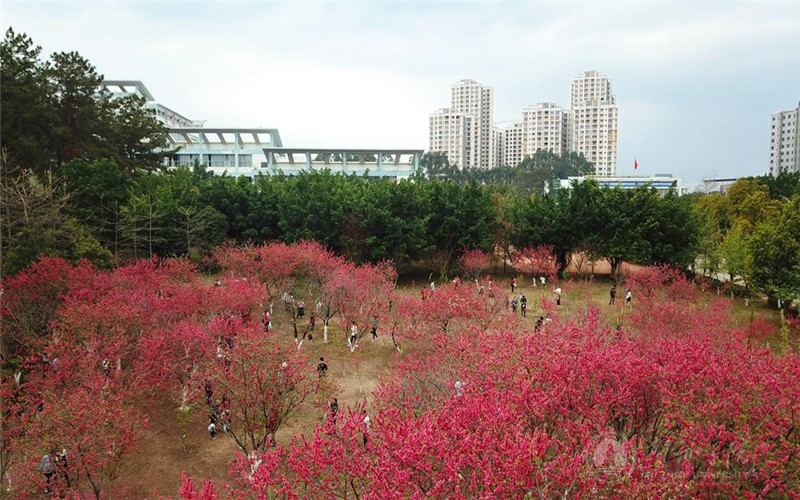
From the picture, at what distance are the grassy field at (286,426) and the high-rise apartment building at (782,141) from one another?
90.2 m

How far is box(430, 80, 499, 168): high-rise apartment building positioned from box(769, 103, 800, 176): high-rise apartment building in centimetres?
5417

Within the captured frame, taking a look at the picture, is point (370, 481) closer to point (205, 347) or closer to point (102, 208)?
point (205, 347)

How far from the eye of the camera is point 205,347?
45.8 feet

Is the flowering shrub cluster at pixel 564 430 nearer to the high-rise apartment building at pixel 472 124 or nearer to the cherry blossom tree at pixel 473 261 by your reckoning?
the cherry blossom tree at pixel 473 261

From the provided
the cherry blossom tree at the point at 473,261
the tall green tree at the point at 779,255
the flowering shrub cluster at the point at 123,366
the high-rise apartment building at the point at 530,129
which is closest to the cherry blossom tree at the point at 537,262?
the cherry blossom tree at the point at 473,261

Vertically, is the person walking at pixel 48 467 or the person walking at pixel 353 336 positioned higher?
the person walking at pixel 353 336

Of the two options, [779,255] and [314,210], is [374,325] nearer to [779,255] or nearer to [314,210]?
[314,210]

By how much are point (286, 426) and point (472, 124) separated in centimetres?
10647

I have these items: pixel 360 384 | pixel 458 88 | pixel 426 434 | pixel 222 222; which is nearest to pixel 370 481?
pixel 426 434

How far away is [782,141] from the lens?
318 feet

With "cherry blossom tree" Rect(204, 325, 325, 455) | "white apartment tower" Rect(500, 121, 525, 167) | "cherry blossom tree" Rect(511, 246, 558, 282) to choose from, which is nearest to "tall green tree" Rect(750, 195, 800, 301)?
"cherry blossom tree" Rect(511, 246, 558, 282)

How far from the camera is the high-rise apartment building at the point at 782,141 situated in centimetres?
9362

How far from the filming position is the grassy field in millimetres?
11586

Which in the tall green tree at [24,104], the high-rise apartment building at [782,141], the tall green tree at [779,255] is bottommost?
the tall green tree at [779,255]
